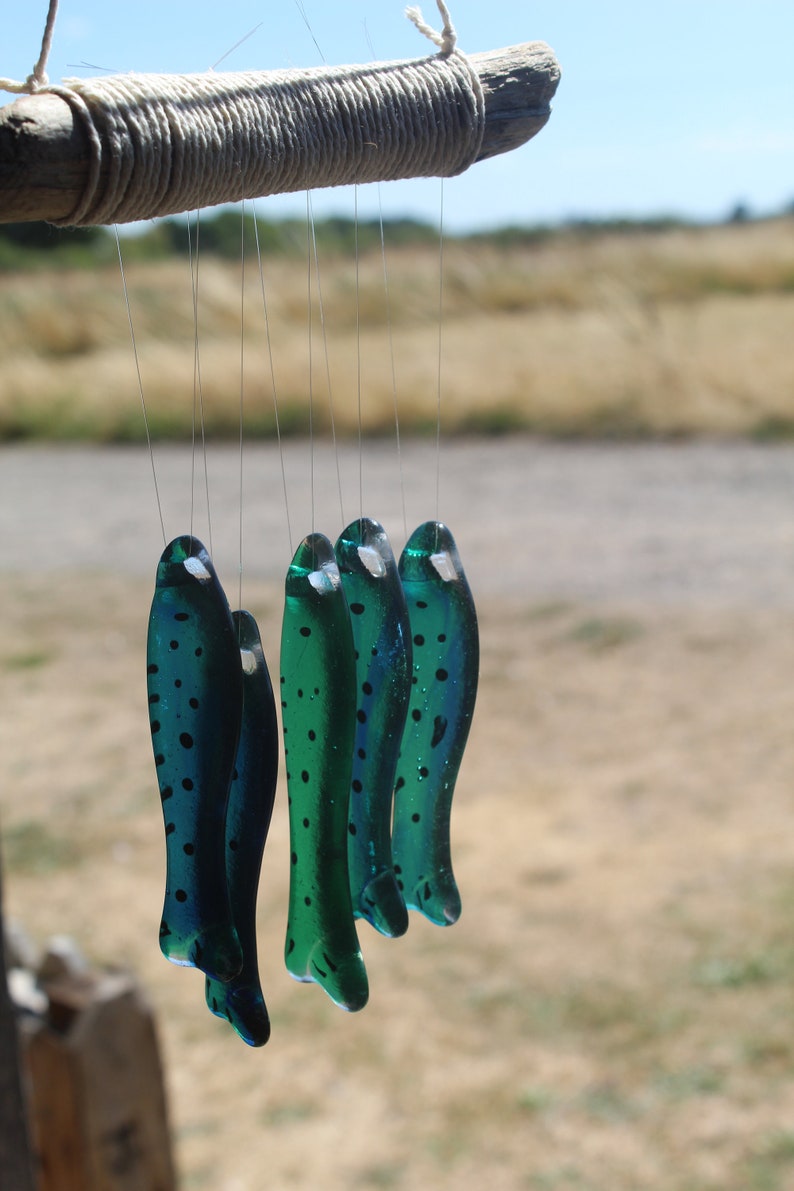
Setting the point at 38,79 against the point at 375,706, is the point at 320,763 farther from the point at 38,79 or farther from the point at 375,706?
the point at 38,79

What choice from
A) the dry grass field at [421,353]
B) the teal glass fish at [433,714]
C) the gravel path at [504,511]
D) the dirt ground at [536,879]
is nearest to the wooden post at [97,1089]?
the dirt ground at [536,879]

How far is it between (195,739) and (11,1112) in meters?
0.87

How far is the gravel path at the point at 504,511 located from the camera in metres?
6.43

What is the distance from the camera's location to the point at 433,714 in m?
1.20

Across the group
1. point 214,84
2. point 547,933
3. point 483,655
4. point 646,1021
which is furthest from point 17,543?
point 214,84

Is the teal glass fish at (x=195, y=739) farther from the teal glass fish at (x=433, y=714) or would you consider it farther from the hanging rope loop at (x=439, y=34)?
the hanging rope loop at (x=439, y=34)

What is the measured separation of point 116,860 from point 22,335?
601cm

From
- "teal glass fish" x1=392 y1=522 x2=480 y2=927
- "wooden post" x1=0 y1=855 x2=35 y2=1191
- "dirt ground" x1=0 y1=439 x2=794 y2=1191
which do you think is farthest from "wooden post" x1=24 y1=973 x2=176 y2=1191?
"teal glass fish" x1=392 y1=522 x2=480 y2=927

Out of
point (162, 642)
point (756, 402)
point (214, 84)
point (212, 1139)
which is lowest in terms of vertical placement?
point (212, 1139)

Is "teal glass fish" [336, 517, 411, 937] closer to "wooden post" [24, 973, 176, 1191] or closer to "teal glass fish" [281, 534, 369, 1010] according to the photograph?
"teal glass fish" [281, 534, 369, 1010]

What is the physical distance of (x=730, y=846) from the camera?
415cm

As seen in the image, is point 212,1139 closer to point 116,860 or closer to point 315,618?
point 116,860

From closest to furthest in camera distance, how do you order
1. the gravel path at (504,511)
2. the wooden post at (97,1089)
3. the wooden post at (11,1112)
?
the wooden post at (11,1112) < the wooden post at (97,1089) < the gravel path at (504,511)

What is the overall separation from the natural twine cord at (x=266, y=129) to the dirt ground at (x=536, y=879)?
2.58 metres
